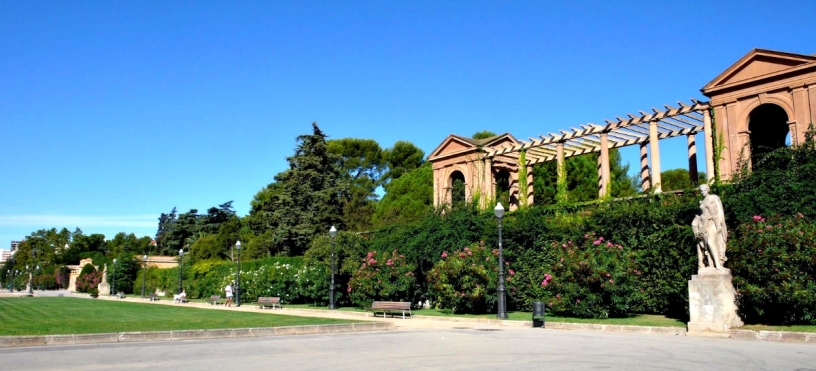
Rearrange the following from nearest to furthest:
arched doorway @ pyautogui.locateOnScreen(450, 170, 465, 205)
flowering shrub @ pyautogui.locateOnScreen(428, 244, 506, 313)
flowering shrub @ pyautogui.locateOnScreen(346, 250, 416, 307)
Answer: flowering shrub @ pyautogui.locateOnScreen(428, 244, 506, 313)
flowering shrub @ pyautogui.locateOnScreen(346, 250, 416, 307)
arched doorway @ pyautogui.locateOnScreen(450, 170, 465, 205)

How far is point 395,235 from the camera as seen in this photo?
28.7 metres

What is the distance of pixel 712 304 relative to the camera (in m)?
14.9

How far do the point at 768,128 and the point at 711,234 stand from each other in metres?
15.2

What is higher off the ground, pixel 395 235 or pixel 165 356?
pixel 395 235

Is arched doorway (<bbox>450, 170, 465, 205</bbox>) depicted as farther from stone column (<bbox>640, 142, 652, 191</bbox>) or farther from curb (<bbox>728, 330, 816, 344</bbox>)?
curb (<bbox>728, 330, 816, 344</bbox>)

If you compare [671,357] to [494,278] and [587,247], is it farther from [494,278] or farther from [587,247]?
[494,278]

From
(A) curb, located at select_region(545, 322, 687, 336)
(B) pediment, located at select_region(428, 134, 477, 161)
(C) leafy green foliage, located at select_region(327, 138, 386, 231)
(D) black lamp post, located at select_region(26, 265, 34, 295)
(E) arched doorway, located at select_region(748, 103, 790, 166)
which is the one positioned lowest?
(A) curb, located at select_region(545, 322, 687, 336)

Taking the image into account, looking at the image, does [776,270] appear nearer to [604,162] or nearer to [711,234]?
[711,234]

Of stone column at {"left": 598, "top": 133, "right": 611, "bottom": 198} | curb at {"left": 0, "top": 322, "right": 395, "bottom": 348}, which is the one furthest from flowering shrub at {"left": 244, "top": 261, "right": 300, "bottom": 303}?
curb at {"left": 0, "top": 322, "right": 395, "bottom": 348}

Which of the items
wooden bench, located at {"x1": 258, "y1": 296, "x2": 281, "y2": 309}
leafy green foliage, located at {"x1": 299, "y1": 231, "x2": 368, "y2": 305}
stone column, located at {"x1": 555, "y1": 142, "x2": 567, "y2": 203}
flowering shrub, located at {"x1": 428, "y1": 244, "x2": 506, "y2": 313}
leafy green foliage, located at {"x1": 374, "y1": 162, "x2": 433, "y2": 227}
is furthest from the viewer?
leafy green foliage, located at {"x1": 374, "y1": 162, "x2": 433, "y2": 227}

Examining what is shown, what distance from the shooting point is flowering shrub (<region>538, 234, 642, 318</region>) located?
61.1 ft

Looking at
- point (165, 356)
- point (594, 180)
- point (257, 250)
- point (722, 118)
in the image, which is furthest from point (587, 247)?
point (257, 250)

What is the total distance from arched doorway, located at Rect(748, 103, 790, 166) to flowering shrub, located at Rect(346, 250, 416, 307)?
14.8 metres

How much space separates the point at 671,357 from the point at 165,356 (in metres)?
7.82
